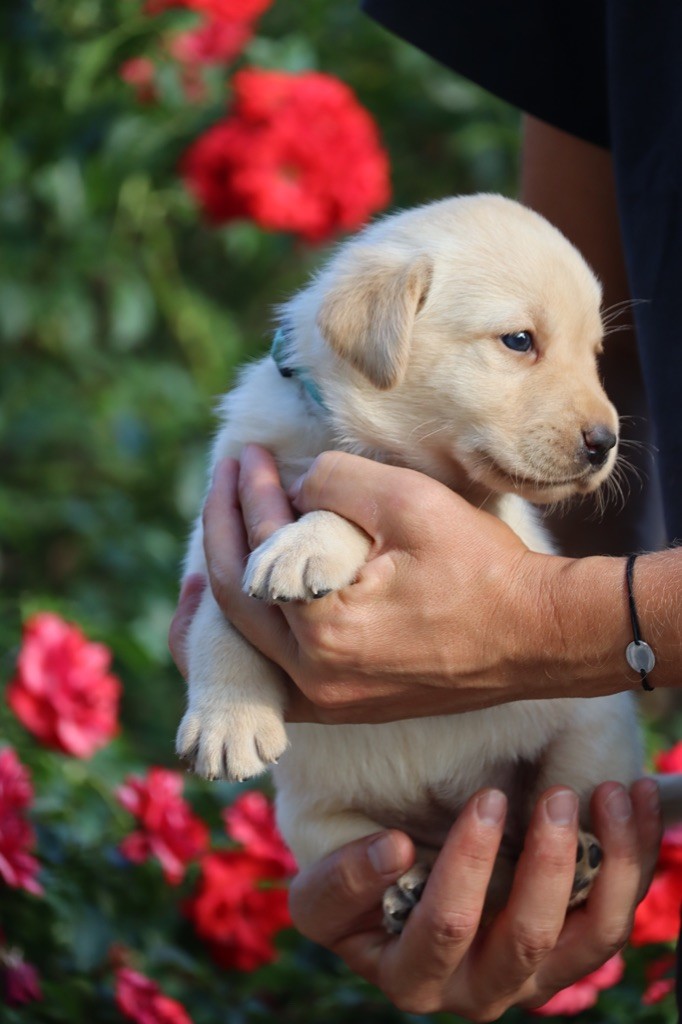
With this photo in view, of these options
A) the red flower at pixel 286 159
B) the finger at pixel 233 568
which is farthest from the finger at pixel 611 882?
the red flower at pixel 286 159

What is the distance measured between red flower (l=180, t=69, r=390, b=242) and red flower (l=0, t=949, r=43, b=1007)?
226 cm

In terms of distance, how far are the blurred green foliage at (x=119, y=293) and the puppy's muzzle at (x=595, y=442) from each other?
1.52 metres

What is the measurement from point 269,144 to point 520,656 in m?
2.37

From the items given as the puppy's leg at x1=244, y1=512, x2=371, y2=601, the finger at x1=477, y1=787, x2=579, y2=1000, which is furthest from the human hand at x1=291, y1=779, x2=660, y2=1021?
the puppy's leg at x1=244, y1=512, x2=371, y2=601

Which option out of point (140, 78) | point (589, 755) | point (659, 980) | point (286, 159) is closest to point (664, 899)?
point (659, 980)

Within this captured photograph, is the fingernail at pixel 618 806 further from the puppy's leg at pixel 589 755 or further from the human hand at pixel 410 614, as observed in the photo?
the human hand at pixel 410 614

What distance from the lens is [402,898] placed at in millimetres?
2244

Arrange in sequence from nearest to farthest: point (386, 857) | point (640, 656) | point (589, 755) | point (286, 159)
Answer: point (640, 656) < point (386, 857) < point (589, 755) < point (286, 159)

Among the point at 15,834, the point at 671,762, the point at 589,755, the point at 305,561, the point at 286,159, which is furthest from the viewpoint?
the point at 286,159

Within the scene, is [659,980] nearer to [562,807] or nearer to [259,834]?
[562,807]

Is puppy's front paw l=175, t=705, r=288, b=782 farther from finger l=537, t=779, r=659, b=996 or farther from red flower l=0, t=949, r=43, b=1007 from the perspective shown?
red flower l=0, t=949, r=43, b=1007

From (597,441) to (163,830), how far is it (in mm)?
1195

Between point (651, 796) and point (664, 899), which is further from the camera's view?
point (664, 899)

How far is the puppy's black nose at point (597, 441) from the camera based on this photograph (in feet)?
6.82
